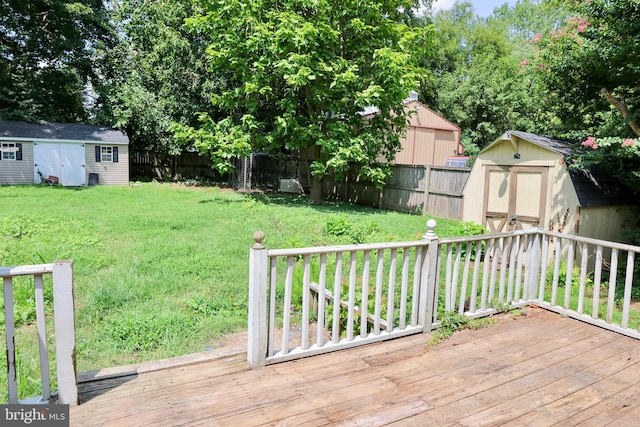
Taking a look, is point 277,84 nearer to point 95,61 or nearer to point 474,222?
point 474,222

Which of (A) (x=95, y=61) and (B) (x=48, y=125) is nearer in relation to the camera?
(B) (x=48, y=125)

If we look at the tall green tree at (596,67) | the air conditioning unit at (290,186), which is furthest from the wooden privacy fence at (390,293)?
the air conditioning unit at (290,186)

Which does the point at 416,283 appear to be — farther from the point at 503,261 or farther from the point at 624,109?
the point at 624,109

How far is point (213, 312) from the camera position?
4.09 metres

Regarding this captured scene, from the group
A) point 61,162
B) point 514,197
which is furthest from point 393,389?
point 61,162

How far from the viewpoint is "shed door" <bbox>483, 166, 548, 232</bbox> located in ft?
22.8

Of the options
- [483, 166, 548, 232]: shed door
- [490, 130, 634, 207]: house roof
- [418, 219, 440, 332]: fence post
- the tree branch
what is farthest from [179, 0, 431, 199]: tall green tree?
[418, 219, 440, 332]: fence post

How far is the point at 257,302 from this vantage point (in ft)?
8.68

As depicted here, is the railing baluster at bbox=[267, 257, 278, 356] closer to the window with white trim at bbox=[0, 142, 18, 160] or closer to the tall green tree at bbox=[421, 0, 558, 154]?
the tall green tree at bbox=[421, 0, 558, 154]

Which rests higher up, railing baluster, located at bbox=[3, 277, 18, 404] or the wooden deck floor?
railing baluster, located at bbox=[3, 277, 18, 404]

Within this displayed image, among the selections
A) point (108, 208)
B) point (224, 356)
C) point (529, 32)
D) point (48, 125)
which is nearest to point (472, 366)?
point (224, 356)

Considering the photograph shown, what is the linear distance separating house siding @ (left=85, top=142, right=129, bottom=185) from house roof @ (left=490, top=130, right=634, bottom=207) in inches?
616

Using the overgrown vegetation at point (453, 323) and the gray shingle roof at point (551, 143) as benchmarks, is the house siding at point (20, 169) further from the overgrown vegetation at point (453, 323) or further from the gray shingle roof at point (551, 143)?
the overgrown vegetation at point (453, 323)

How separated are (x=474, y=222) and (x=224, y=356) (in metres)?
6.43
